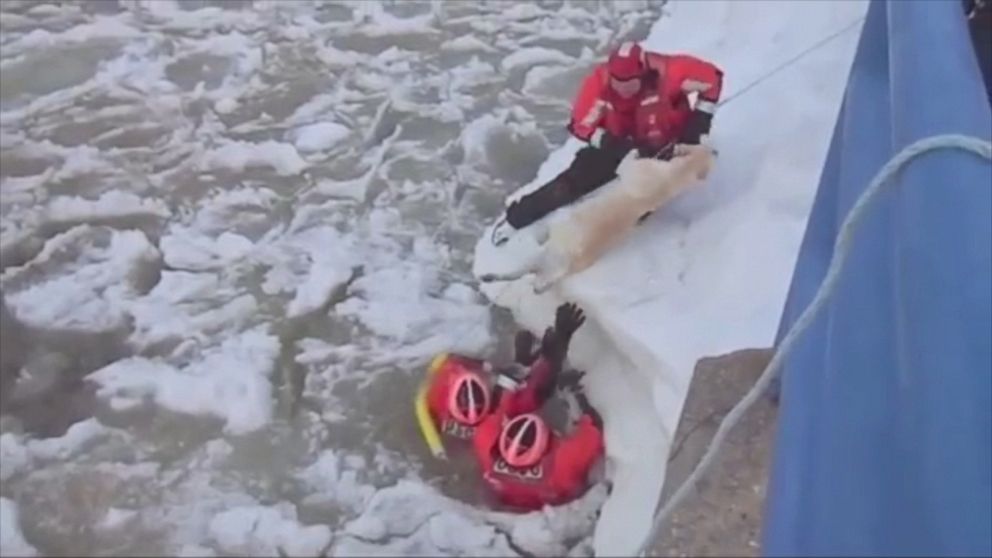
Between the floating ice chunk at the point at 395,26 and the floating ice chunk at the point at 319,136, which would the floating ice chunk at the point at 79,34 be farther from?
the floating ice chunk at the point at 319,136

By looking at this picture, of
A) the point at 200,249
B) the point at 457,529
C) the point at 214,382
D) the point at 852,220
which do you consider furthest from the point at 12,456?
the point at 852,220

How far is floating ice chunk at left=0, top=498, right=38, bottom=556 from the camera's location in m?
1.80

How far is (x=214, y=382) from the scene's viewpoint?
209cm

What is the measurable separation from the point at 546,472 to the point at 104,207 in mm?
1197

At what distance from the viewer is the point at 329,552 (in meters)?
1.78

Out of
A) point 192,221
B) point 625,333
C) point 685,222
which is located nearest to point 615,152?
point 685,222

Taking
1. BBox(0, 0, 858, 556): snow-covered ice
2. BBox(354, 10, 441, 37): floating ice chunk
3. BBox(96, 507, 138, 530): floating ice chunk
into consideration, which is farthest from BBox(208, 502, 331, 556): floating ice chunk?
BBox(354, 10, 441, 37): floating ice chunk

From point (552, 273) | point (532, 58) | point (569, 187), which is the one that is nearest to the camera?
point (552, 273)

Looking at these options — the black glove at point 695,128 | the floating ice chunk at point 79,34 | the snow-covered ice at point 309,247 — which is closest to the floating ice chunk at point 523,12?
the snow-covered ice at point 309,247

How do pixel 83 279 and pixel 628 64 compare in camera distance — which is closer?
pixel 628 64

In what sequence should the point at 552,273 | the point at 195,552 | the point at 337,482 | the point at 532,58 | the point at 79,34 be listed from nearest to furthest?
the point at 195,552, the point at 337,482, the point at 552,273, the point at 532,58, the point at 79,34

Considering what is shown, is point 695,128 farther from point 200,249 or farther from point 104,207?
point 104,207

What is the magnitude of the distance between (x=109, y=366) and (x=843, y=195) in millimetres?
1420

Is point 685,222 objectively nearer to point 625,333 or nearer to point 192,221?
point 625,333
